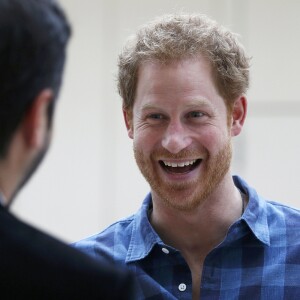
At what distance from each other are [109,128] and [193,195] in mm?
2129

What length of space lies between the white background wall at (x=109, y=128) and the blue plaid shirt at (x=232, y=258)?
198 cm

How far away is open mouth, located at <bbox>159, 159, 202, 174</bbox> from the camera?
185 cm

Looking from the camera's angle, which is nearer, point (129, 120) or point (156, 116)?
point (156, 116)

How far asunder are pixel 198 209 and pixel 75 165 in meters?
2.11

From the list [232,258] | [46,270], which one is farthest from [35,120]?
[232,258]

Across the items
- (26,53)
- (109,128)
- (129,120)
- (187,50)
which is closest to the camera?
(26,53)

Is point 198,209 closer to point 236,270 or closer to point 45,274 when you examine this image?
point 236,270

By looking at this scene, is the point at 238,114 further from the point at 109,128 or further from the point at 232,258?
the point at 109,128

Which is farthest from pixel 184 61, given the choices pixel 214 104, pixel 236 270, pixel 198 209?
pixel 236 270

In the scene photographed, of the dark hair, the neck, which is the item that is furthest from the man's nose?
the dark hair

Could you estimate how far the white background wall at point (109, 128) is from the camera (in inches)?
154

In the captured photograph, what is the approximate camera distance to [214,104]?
1.87m

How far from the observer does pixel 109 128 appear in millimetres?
3947

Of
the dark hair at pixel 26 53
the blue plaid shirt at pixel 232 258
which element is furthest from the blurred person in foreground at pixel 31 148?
the blue plaid shirt at pixel 232 258
